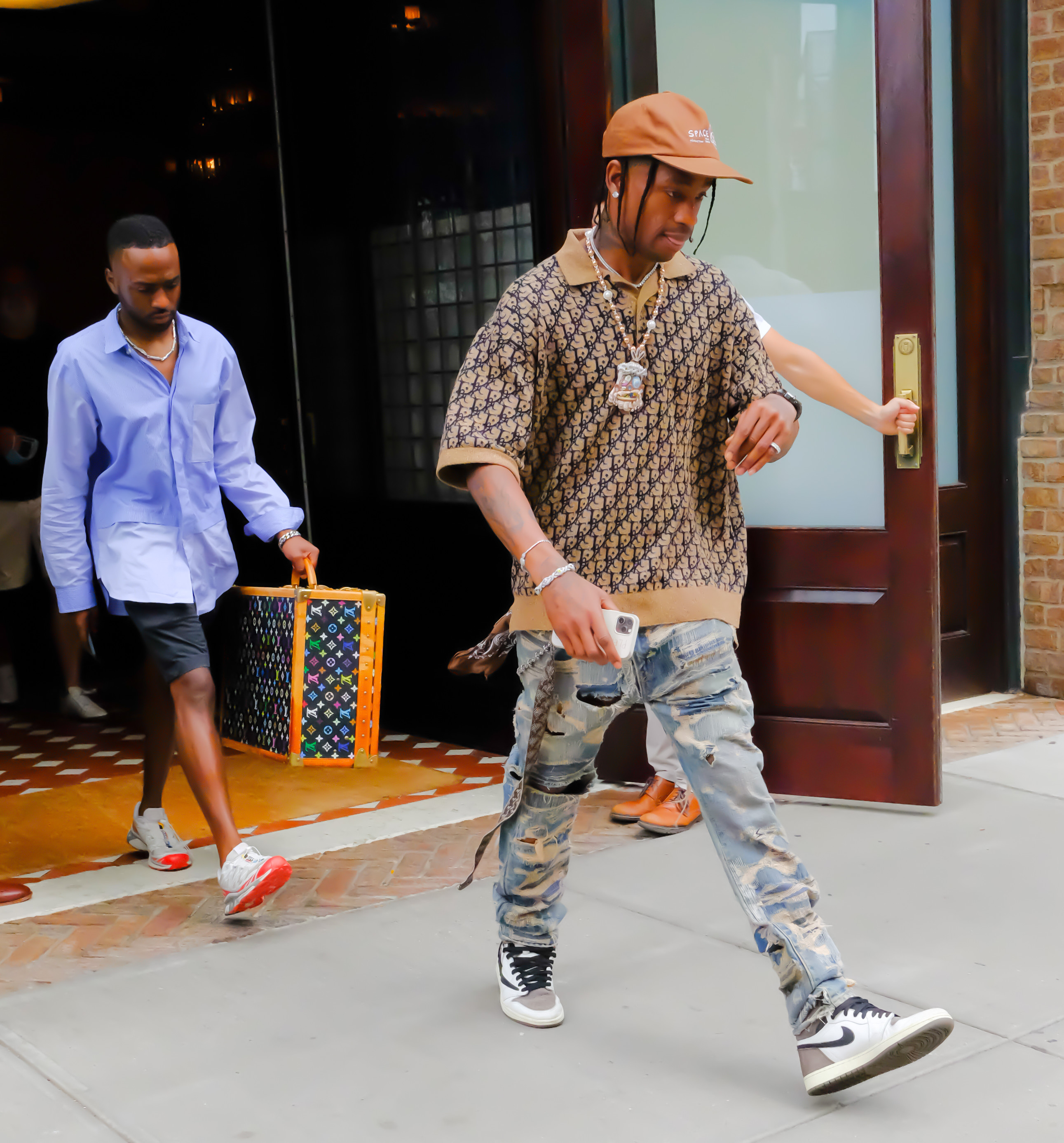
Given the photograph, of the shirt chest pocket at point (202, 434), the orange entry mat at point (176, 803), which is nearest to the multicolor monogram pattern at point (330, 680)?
the orange entry mat at point (176, 803)

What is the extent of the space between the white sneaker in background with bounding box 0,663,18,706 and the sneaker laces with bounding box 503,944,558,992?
15.9 feet

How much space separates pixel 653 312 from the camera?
2.73 meters

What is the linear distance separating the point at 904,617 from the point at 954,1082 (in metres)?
1.99

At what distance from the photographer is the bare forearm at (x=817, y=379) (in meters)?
4.35

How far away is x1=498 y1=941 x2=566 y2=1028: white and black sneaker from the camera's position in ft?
9.86

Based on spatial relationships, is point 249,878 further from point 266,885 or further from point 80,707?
point 80,707

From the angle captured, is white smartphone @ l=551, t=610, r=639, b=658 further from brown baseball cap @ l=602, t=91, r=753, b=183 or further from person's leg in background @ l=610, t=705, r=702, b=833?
person's leg in background @ l=610, t=705, r=702, b=833

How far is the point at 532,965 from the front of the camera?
3.04 m

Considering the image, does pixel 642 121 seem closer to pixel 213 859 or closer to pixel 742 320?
pixel 742 320

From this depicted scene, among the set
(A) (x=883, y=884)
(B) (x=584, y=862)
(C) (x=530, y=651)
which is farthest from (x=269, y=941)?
(A) (x=883, y=884)

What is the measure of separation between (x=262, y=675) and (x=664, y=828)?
1.41 m

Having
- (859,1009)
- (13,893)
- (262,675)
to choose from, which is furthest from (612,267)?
(13,893)

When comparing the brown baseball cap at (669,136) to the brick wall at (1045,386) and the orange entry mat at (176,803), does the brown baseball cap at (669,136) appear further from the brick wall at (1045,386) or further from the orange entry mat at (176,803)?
the brick wall at (1045,386)

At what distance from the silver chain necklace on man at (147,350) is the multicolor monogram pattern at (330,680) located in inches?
36.5
